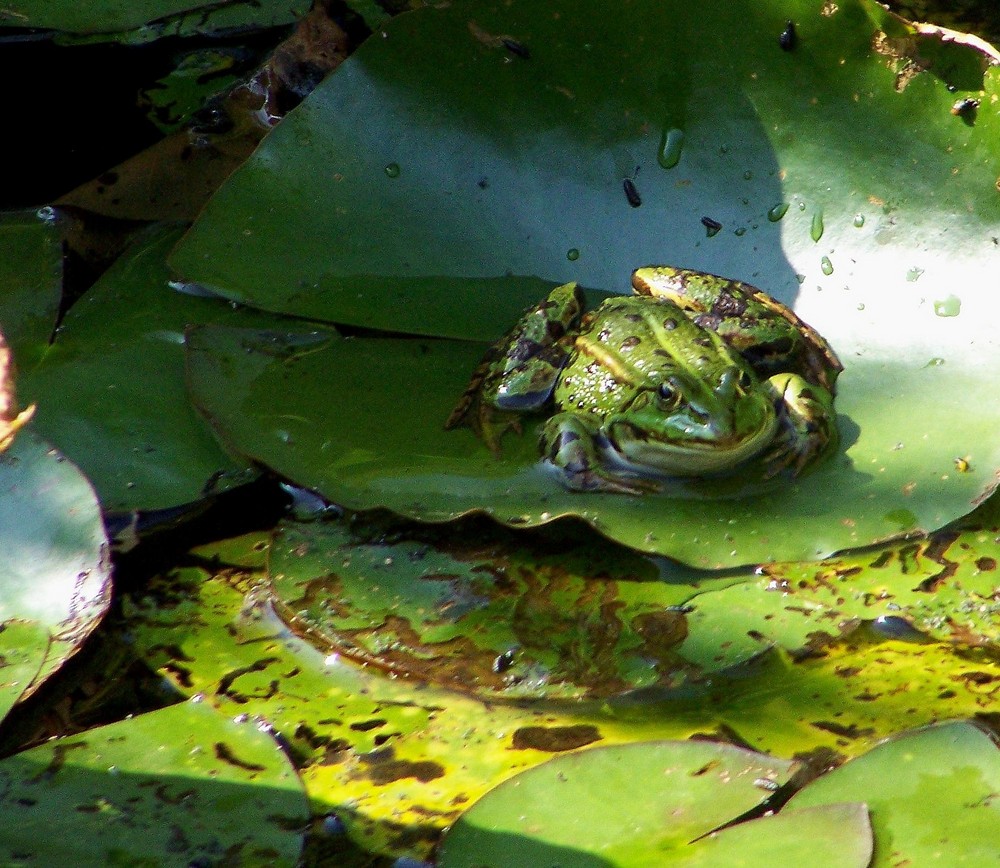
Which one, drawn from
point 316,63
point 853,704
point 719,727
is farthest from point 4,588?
point 316,63

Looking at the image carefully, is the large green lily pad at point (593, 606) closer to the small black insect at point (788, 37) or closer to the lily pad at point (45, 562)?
the lily pad at point (45, 562)

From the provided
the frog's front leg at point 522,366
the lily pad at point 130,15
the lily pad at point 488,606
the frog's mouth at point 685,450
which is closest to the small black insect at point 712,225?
the frog's front leg at point 522,366

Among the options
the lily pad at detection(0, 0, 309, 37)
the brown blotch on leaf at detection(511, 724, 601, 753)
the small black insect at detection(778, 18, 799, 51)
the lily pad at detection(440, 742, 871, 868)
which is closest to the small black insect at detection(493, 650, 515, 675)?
the brown blotch on leaf at detection(511, 724, 601, 753)

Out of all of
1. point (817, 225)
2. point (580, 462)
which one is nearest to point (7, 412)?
point (580, 462)

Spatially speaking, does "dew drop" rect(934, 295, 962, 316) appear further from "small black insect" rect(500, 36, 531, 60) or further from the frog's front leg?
"small black insect" rect(500, 36, 531, 60)

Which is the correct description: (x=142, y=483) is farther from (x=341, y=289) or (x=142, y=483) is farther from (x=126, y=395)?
(x=341, y=289)
